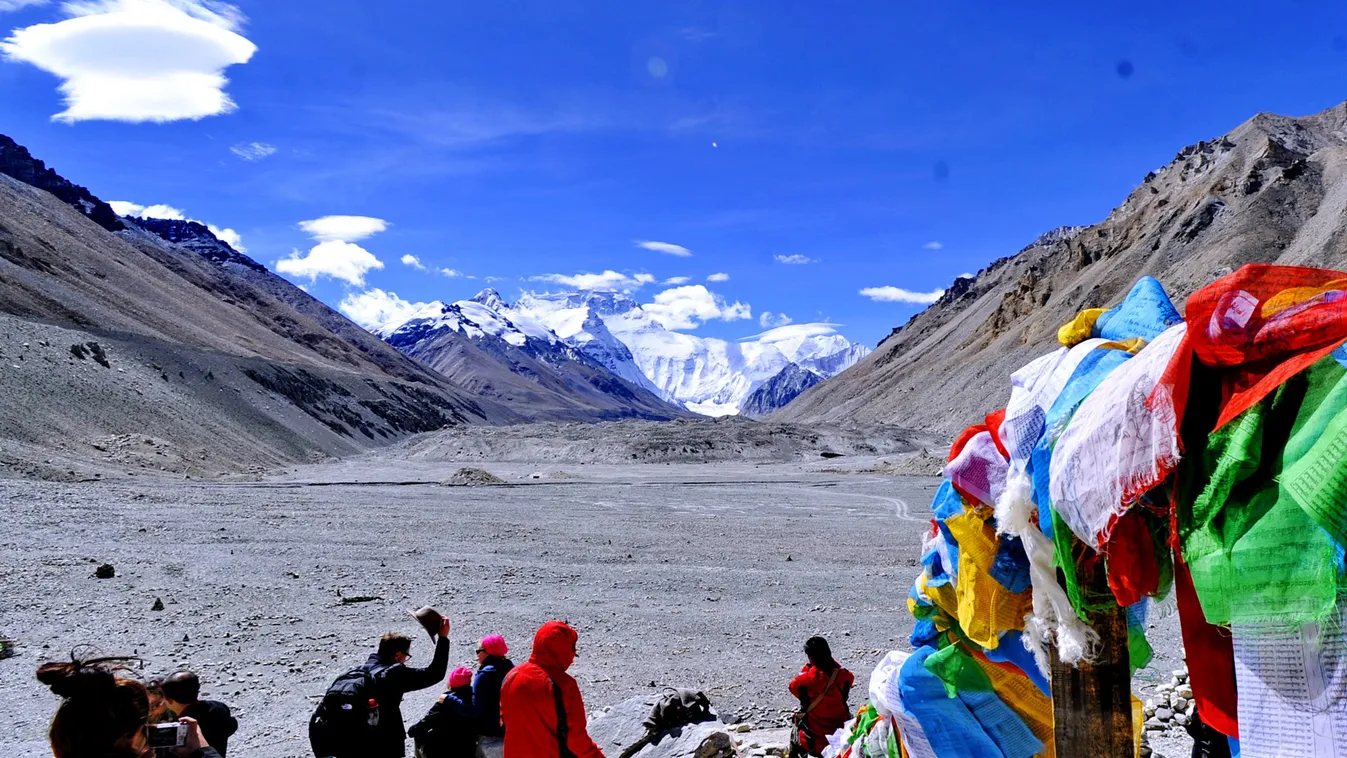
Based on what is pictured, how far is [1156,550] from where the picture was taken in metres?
2.71

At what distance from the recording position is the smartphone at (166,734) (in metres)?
3.54

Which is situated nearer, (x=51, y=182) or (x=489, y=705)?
(x=489, y=705)

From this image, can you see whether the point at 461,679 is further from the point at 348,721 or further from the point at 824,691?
the point at 824,691

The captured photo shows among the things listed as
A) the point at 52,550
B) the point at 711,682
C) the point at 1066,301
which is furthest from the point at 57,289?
the point at 1066,301

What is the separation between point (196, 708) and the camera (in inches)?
213

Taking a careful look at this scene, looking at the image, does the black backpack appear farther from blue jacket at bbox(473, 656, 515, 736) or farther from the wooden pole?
the wooden pole

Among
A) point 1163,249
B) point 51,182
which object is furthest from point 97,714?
point 51,182

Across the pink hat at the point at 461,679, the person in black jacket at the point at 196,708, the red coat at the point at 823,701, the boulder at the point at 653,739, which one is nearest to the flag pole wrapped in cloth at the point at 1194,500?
the red coat at the point at 823,701

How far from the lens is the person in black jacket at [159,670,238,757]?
4.97m

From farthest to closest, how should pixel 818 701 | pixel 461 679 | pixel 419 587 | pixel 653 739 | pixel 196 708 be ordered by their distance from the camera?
pixel 419 587
pixel 653 739
pixel 818 701
pixel 461 679
pixel 196 708

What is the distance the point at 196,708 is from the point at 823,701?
165 inches

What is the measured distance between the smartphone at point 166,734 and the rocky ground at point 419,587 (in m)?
4.76

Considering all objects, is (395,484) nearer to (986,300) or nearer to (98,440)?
(98,440)

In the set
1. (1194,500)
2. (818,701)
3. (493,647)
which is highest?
(1194,500)
